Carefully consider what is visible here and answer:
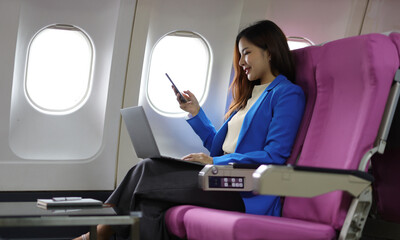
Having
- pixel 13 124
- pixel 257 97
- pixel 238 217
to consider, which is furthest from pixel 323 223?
pixel 13 124

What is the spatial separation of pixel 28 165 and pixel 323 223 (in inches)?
91.2

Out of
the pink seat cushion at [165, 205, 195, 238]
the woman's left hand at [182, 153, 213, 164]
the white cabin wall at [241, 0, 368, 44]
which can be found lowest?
the pink seat cushion at [165, 205, 195, 238]

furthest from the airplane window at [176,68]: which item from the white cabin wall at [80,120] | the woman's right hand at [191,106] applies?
the woman's right hand at [191,106]

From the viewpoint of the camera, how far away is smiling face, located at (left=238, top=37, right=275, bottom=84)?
373 cm

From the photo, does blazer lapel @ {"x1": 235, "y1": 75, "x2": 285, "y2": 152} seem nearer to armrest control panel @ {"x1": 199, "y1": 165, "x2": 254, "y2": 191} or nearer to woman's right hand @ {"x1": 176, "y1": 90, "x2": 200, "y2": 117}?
armrest control panel @ {"x1": 199, "y1": 165, "x2": 254, "y2": 191}

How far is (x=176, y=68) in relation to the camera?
198 inches

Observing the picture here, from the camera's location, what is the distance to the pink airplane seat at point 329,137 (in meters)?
2.78

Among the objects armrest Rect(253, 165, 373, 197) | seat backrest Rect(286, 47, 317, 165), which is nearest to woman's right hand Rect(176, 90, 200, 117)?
seat backrest Rect(286, 47, 317, 165)

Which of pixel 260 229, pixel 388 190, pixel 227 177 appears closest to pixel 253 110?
pixel 227 177

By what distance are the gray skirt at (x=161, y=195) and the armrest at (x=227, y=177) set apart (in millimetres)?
184

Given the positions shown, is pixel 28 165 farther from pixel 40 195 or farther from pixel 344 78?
pixel 344 78

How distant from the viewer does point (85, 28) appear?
4.54 meters

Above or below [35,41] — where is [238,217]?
below

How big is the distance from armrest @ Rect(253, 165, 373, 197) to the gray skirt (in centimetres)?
87
